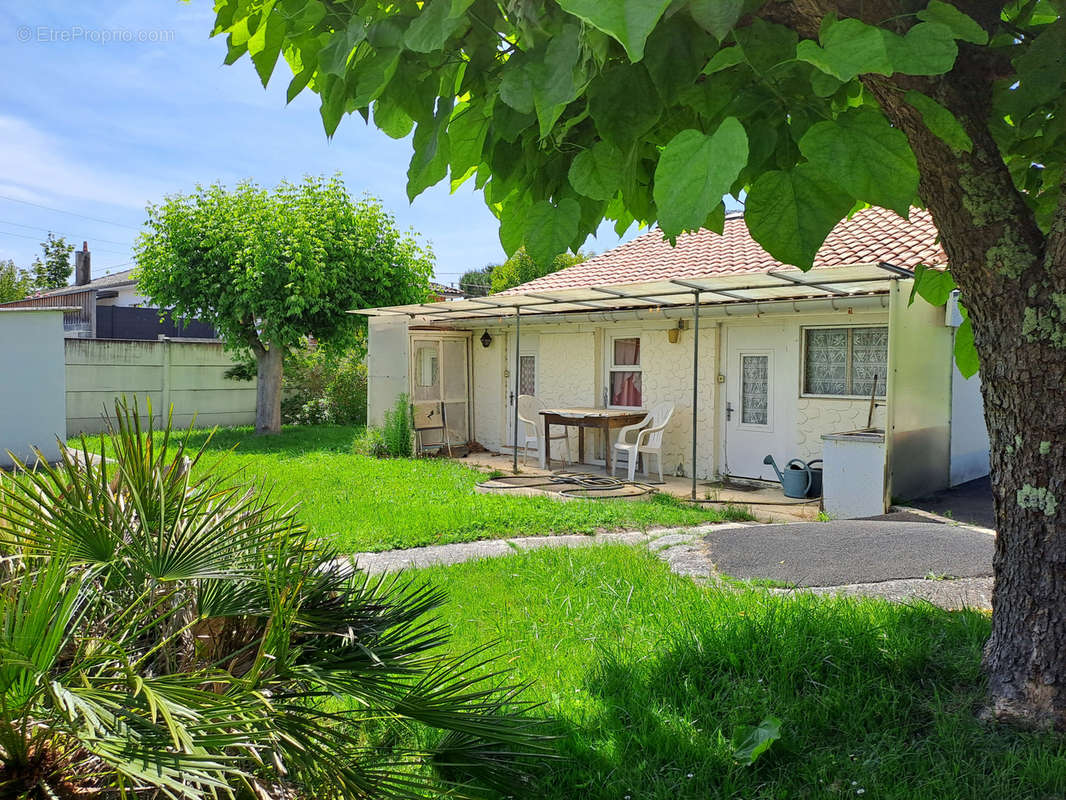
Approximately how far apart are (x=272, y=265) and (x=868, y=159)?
50.8ft

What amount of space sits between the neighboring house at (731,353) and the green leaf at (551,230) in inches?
262

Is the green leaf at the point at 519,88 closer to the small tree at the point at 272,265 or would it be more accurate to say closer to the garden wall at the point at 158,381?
the small tree at the point at 272,265

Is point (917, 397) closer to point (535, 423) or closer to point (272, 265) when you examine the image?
point (535, 423)

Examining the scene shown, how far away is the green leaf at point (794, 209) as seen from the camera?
3.81ft

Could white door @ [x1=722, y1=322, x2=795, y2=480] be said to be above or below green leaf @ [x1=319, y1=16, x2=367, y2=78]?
below

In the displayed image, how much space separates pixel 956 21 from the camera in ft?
4.07

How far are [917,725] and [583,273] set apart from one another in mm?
13272

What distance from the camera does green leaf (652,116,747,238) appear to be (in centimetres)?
91

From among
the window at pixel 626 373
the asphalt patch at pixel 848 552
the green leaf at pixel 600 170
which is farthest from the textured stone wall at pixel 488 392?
the green leaf at pixel 600 170

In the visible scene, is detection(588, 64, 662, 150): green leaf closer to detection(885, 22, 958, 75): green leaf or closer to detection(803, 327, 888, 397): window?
detection(885, 22, 958, 75): green leaf

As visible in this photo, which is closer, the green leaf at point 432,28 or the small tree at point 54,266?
the green leaf at point 432,28

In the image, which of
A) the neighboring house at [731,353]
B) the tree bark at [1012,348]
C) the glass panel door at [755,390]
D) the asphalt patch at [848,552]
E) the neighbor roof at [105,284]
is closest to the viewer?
the tree bark at [1012,348]

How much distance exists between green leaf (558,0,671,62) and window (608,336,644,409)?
12.1 metres

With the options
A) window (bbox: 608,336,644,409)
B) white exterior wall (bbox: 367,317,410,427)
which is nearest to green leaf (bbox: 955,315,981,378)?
window (bbox: 608,336,644,409)
